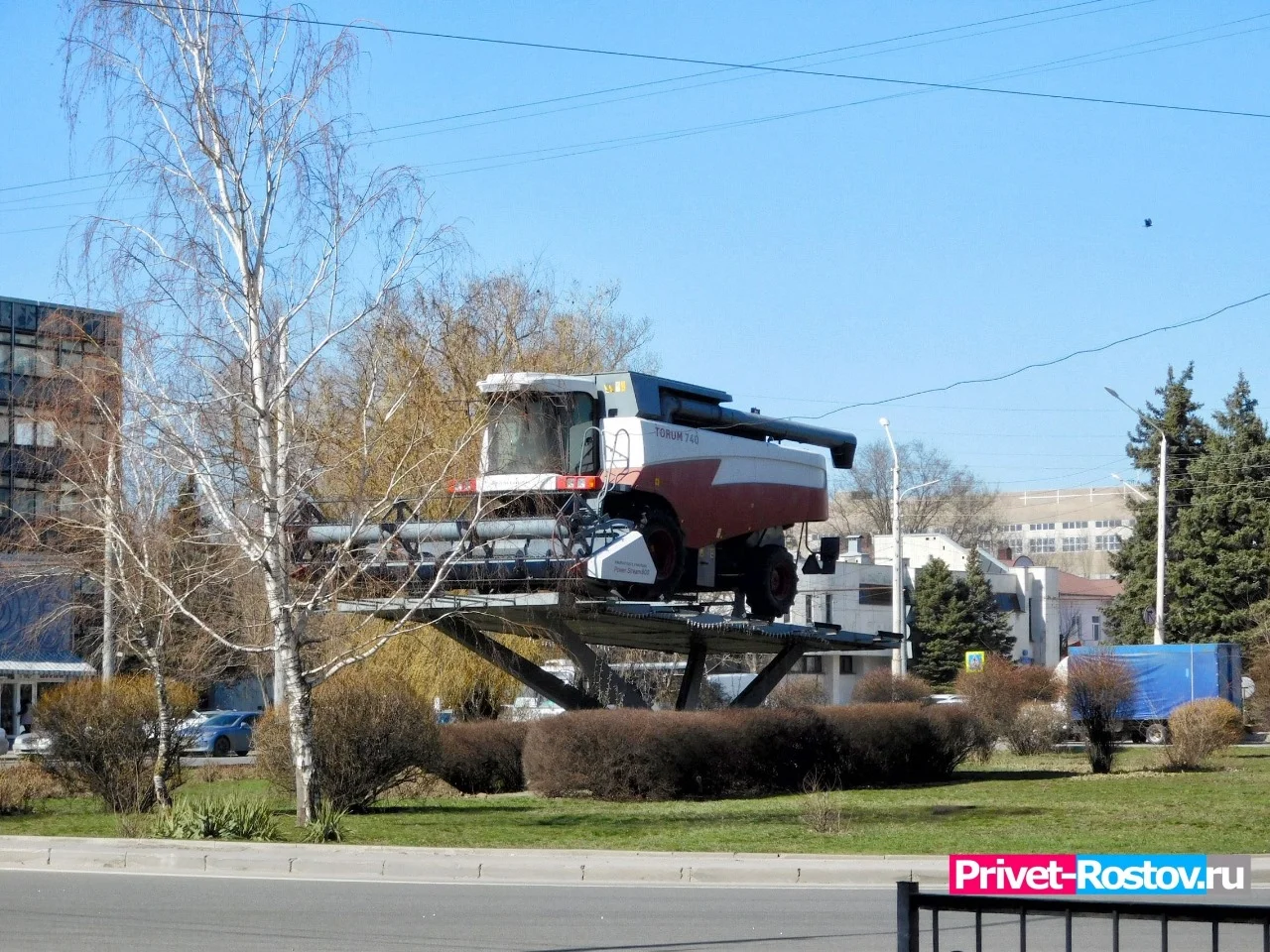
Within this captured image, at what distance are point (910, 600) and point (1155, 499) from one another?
15.9 metres

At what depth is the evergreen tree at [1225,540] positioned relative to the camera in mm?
54500

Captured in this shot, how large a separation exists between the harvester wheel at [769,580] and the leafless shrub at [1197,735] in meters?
7.63

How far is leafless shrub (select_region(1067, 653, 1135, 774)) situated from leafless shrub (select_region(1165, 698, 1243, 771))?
107 cm

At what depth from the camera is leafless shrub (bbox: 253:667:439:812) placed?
18297 mm

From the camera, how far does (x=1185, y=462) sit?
56688 millimetres

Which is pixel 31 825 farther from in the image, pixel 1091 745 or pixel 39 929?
pixel 1091 745

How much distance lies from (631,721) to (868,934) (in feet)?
37.6

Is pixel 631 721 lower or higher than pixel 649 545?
lower

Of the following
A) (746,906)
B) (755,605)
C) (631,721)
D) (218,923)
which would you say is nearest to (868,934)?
(746,906)

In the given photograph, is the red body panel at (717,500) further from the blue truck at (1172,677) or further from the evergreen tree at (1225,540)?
the evergreen tree at (1225,540)

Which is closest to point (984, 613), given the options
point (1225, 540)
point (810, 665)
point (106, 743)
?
point (810, 665)

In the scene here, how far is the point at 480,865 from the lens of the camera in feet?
44.1

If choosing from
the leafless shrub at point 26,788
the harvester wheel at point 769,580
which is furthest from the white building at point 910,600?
the leafless shrub at point 26,788

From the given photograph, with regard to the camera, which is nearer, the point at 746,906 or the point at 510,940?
the point at 510,940
